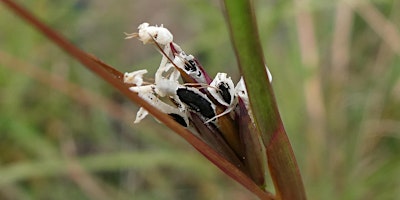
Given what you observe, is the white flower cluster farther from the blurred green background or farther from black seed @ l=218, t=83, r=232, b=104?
the blurred green background

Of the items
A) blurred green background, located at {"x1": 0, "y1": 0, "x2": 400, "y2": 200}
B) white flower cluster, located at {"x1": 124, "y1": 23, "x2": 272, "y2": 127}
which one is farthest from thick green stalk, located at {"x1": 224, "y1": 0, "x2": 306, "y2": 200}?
blurred green background, located at {"x1": 0, "y1": 0, "x2": 400, "y2": 200}

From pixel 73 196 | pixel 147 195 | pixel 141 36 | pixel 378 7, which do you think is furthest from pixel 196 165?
pixel 141 36

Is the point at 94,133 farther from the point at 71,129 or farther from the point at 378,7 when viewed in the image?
the point at 378,7

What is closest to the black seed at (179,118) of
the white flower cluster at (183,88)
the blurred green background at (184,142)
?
the white flower cluster at (183,88)

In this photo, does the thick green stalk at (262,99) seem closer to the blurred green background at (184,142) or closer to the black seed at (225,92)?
the black seed at (225,92)

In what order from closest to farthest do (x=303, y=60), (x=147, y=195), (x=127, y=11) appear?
(x=303, y=60) < (x=147, y=195) < (x=127, y=11)
